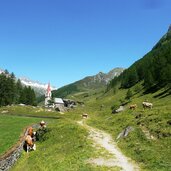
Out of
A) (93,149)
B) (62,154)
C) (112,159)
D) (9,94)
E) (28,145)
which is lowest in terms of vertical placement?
(112,159)

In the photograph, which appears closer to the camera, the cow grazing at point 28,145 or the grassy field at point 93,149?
the grassy field at point 93,149

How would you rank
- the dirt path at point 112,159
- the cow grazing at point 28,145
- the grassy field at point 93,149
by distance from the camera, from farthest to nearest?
1. the cow grazing at point 28,145
2. the grassy field at point 93,149
3. the dirt path at point 112,159

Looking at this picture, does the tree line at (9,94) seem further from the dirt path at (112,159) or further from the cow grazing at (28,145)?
the dirt path at (112,159)

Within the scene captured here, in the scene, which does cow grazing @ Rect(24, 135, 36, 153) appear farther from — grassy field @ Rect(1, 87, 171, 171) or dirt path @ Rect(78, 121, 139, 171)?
dirt path @ Rect(78, 121, 139, 171)

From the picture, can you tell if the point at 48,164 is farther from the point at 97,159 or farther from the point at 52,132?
the point at 52,132

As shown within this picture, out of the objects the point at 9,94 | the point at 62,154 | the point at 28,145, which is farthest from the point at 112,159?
the point at 9,94

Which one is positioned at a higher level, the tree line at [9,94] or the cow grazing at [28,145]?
the tree line at [9,94]

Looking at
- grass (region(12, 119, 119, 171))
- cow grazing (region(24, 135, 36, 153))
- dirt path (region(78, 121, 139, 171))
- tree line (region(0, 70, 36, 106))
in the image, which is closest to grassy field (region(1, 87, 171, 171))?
grass (region(12, 119, 119, 171))

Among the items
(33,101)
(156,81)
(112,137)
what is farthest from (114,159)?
(33,101)

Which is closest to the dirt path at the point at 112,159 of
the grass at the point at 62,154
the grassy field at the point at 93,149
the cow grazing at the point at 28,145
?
the grassy field at the point at 93,149

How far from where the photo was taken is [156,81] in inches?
4811

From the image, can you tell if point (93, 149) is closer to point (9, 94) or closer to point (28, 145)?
point (28, 145)

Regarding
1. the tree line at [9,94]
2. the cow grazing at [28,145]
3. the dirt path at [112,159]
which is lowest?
the dirt path at [112,159]

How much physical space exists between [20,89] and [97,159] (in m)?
156
